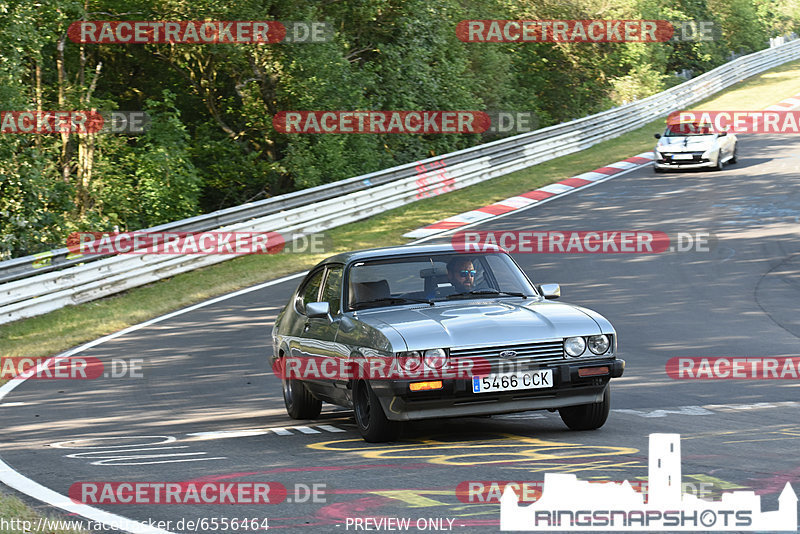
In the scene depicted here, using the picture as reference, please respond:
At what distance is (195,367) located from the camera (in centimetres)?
1259

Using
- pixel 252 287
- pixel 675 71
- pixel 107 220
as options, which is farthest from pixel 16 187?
pixel 675 71

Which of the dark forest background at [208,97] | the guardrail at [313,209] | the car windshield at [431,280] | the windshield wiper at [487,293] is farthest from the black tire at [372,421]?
the dark forest background at [208,97]

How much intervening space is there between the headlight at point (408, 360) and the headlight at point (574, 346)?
3.61 ft

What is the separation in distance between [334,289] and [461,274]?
3.77 feet

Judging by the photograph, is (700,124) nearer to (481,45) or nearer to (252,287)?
(481,45)

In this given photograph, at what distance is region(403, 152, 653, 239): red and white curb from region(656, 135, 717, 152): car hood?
64.5 inches

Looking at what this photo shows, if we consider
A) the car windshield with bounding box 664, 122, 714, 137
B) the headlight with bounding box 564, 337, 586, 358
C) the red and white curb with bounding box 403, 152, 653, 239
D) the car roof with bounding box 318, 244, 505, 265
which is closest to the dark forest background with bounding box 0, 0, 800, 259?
the red and white curb with bounding box 403, 152, 653, 239

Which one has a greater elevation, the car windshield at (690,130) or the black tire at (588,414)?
the car windshield at (690,130)

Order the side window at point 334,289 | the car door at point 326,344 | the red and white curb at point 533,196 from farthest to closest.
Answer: the red and white curb at point 533,196 < the side window at point 334,289 < the car door at point 326,344

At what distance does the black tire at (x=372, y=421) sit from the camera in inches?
299

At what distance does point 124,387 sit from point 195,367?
3.48 feet

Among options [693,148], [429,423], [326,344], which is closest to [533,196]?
[693,148]

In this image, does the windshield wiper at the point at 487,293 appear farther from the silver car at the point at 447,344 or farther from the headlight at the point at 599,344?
the headlight at the point at 599,344

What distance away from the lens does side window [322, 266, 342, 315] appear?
893cm
